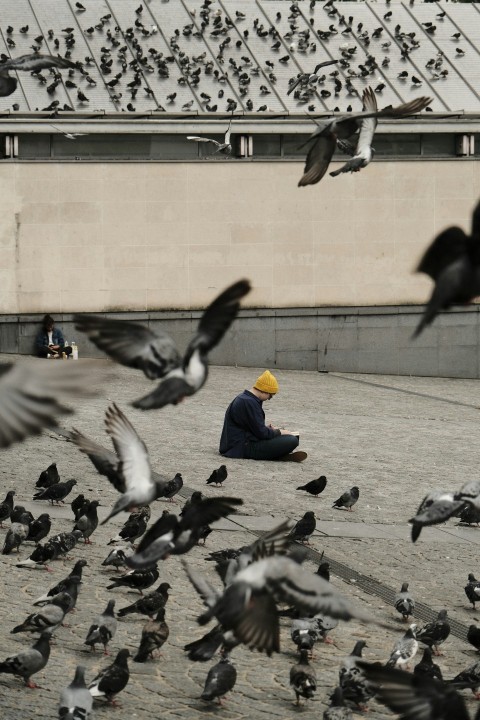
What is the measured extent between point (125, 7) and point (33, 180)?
636 centimetres

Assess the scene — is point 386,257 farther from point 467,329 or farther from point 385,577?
point 385,577

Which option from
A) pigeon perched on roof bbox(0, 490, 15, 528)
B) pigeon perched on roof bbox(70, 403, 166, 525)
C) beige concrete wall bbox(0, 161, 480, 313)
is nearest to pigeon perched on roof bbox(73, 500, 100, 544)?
pigeon perched on roof bbox(0, 490, 15, 528)

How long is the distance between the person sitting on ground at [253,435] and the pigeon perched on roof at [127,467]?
9.05 metres

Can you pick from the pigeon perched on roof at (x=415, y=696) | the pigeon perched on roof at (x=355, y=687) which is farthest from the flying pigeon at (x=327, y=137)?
the pigeon perched on roof at (x=355, y=687)

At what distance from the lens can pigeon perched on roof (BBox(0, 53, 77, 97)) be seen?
5.75 meters

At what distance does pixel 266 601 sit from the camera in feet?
17.0

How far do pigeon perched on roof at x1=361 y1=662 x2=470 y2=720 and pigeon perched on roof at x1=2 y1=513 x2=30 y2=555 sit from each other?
6193 millimetres

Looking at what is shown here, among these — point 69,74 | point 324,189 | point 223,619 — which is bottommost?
point 223,619

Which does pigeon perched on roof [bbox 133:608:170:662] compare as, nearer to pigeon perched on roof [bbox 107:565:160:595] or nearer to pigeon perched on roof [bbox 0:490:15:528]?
pigeon perched on roof [bbox 107:565:160:595]

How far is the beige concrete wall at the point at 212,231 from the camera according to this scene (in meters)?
27.3

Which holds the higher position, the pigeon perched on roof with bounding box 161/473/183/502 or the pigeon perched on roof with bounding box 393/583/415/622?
the pigeon perched on roof with bounding box 161/473/183/502

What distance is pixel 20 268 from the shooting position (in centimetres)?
2727

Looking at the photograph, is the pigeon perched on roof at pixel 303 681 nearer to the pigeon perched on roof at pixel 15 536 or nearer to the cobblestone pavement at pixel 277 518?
the cobblestone pavement at pixel 277 518

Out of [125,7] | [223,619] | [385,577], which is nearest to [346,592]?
[385,577]
